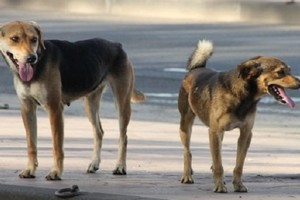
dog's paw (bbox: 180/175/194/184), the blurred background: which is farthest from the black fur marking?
the blurred background

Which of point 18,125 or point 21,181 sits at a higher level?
point 21,181

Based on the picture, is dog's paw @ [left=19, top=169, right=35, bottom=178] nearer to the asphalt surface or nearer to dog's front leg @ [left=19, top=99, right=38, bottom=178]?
dog's front leg @ [left=19, top=99, right=38, bottom=178]

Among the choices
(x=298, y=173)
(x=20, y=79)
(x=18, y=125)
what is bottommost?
(x=18, y=125)

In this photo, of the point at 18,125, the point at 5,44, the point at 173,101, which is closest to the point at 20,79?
the point at 5,44

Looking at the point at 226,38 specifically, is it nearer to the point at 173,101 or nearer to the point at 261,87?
the point at 173,101

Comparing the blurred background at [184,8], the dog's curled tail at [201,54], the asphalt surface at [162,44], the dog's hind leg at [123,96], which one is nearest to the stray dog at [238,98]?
the dog's curled tail at [201,54]

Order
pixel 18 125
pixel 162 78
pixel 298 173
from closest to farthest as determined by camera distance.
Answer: pixel 298 173, pixel 18 125, pixel 162 78

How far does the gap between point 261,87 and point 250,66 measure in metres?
0.18

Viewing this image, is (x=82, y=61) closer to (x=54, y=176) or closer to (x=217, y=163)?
(x=54, y=176)

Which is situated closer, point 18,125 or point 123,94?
point 123,94

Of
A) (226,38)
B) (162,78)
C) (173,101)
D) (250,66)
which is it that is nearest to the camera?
(250,66)

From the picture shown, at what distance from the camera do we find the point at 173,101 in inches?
639

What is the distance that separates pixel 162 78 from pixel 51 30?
6417 mm

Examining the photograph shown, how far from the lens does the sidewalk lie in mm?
9000
